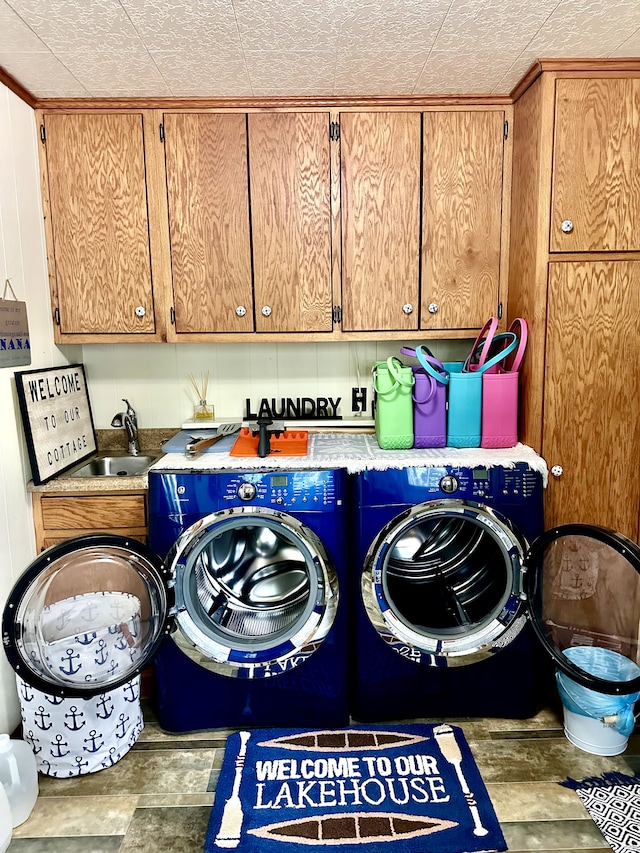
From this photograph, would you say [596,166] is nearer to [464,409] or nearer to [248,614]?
[464,409]

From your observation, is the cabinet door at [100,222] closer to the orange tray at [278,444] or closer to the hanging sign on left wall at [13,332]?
the hanging sign on left wall at [13,332]

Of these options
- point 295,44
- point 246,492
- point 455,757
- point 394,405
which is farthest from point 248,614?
point 295,44

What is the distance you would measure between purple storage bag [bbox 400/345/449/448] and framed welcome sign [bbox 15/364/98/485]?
1510mm

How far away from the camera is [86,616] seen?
220cm

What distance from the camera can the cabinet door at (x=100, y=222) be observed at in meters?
2.47

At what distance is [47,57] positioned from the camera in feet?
6.77

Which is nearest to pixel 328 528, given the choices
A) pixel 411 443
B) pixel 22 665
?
pixel 411 443

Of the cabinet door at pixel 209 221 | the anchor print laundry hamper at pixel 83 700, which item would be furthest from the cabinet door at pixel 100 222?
the anchor print laundry hamper at pixel 83 700

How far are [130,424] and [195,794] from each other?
1.60 metres

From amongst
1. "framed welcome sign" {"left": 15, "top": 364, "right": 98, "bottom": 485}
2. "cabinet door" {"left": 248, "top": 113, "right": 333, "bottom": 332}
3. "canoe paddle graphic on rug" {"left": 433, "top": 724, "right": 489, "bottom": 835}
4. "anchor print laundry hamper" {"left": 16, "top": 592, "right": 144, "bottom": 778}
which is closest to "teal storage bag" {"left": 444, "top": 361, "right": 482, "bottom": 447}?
"cabinet door" {"left": 248, "top": 113, "right": 333, "bottom": 332}

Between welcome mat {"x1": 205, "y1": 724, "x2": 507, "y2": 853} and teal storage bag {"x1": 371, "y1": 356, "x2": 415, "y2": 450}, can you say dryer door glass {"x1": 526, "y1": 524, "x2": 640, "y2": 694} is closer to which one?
welcome mat {"x1": 205, "y1": 724, "x2": 507, "y2": 853}

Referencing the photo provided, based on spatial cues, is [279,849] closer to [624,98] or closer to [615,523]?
[615,523]

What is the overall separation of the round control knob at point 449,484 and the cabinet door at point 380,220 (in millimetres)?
751

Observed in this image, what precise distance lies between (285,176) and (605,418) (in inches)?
64.6
